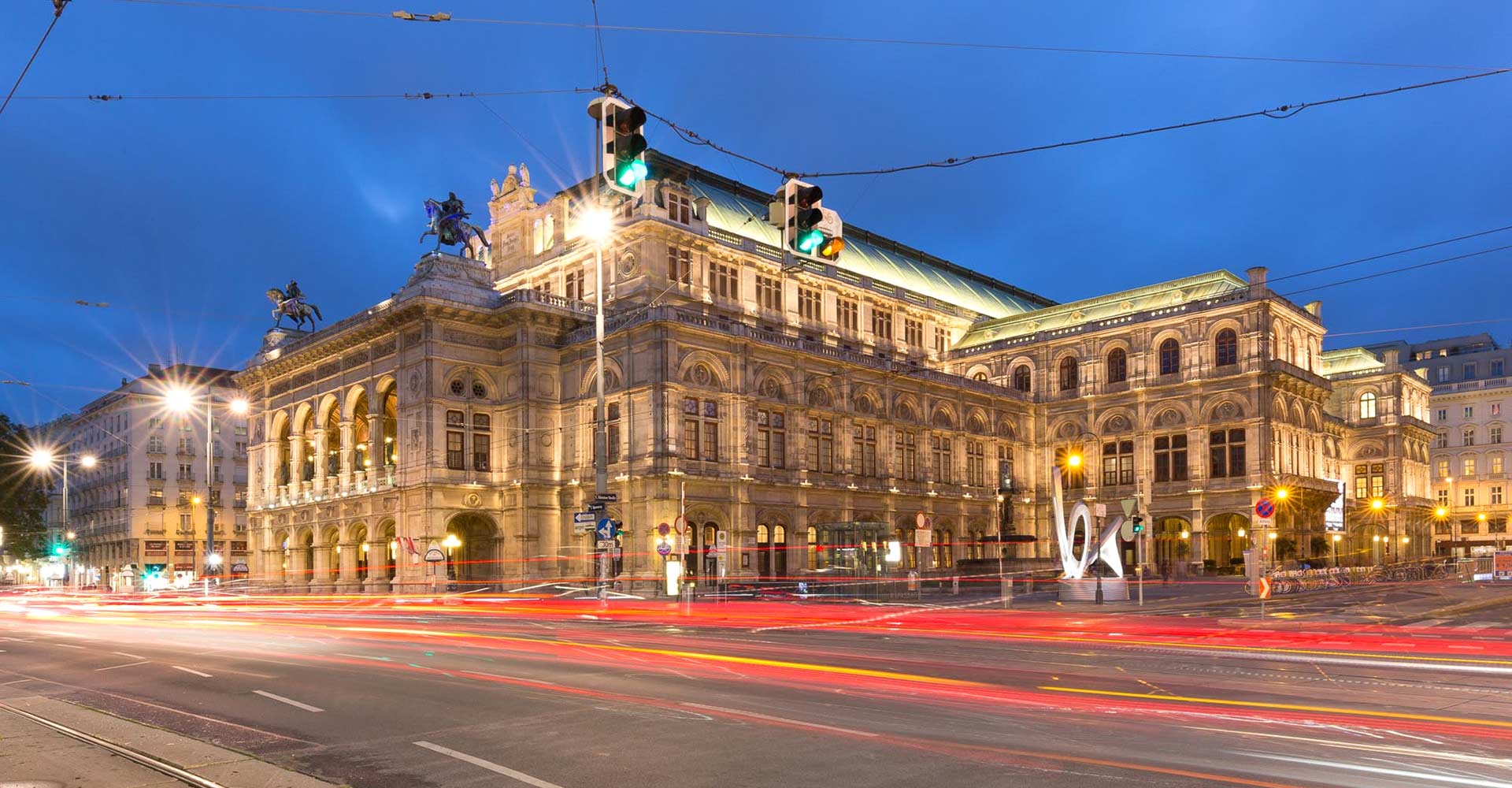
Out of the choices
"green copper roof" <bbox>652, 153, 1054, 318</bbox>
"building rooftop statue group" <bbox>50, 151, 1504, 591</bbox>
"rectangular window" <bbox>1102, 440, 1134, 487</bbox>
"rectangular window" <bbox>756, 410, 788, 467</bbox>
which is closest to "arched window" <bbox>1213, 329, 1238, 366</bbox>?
"building rooftop statue group" <bbox>50, 151, 1504, 591</bbox>

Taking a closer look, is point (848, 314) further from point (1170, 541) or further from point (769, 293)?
point (1170, 541)

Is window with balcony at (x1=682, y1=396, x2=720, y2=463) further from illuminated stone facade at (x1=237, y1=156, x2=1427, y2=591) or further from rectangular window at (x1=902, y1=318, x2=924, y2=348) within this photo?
rectangular window at (x1=902, y1=318, x2=924, y2=348)

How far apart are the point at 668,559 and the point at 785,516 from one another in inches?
517

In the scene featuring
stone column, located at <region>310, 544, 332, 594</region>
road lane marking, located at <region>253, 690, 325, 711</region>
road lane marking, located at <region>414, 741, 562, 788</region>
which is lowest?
stone column, located at <region>310, 544, 332, 594</region>

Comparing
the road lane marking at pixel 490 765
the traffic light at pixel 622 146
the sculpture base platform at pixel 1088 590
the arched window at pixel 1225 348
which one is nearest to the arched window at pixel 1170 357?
the arched window at pixel 1225 348

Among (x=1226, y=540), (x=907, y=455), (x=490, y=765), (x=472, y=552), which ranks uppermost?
(x=907, y=455)

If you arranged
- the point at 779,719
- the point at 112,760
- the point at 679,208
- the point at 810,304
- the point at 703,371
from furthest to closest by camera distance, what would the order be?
the point at 810,304 < the point at 679,208 < the point at 703,371 < the point at 779,719 < the point at 112,760

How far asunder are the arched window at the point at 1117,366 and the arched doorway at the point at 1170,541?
9860 mm

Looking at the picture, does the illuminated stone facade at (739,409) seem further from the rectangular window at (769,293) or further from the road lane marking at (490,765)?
the road lane marking at (490,765)

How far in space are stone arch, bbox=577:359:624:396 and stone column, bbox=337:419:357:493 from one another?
14522mm

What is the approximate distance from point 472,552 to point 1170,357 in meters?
46.5

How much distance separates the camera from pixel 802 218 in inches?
682

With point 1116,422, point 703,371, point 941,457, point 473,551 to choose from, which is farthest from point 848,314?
point 473,551

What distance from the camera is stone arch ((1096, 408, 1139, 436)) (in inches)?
2997
